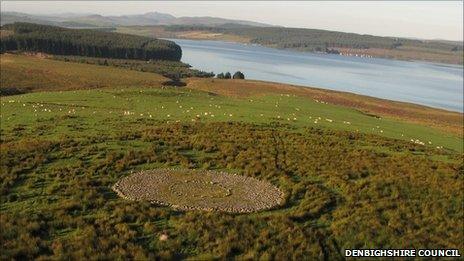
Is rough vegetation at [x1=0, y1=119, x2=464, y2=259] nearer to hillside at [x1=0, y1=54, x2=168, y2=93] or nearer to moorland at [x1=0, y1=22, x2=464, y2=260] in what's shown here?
moorland at [x1=0, y1=22, x2=464, y2=260]

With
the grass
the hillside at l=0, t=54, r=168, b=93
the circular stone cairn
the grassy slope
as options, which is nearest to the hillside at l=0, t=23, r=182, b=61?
the hillside at l=0, t=54, r=168, b=93

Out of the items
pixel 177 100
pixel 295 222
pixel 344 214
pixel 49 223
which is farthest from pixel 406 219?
pixel 177 100

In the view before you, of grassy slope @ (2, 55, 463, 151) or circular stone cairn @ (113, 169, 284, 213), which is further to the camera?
grassy slope @ (2, 55, 463, 151)

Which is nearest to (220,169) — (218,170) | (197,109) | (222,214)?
(218,170)

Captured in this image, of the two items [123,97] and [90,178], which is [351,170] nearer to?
[90,178]

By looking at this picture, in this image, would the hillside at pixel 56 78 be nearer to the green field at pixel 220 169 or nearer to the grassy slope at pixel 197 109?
the grassy slope at pixel 197 109

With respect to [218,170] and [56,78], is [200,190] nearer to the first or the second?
[218,170]
